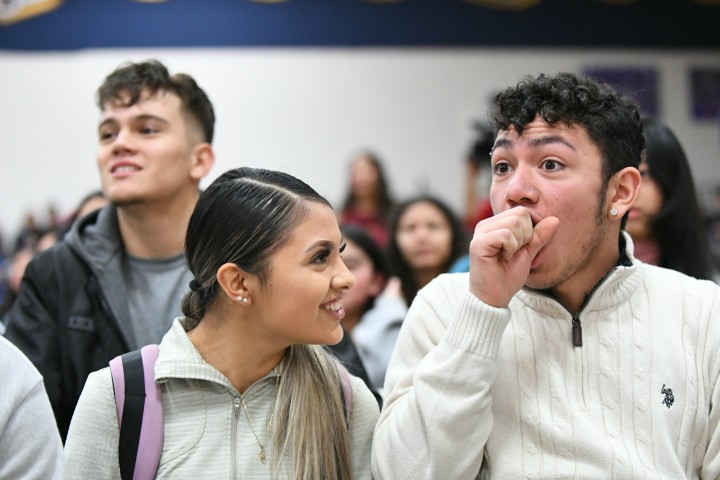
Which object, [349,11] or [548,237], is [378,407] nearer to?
[548,237]

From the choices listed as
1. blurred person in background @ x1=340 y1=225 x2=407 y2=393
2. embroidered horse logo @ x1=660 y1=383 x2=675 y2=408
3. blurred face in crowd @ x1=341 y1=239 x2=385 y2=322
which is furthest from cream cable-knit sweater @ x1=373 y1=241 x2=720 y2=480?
blurred face in crowd @ x1=341 y1=239 x2=385 y2=322

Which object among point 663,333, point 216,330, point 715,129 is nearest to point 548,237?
point 663,333

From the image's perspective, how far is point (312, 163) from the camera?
25.5ft

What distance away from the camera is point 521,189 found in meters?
2.00

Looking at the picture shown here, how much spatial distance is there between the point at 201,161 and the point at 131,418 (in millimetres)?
1306

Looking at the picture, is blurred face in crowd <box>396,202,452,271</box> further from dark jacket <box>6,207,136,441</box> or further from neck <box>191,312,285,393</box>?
neck <box>191,312,285,393</box>

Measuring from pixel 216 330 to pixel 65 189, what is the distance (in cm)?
596

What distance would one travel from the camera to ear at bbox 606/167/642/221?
2.07m

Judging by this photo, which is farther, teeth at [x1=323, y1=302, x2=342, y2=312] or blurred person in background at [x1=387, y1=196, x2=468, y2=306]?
blurred person in background at [x1=387, y1=196, x2=468, y2=306]

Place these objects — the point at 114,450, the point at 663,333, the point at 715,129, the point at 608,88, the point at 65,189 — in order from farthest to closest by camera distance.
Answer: the point at 715,129, the point at 65,189, the point at 608,88, the point at 663,333, the point at 114,450

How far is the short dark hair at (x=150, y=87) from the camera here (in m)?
2.88

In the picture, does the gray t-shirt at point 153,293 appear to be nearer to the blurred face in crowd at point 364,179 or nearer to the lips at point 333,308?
the lips at point 333,308

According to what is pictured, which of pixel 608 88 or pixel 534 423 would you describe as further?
pixel 608 88

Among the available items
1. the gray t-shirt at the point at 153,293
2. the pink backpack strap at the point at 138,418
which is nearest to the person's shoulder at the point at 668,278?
the pink backpack strap at the point at 138,418
